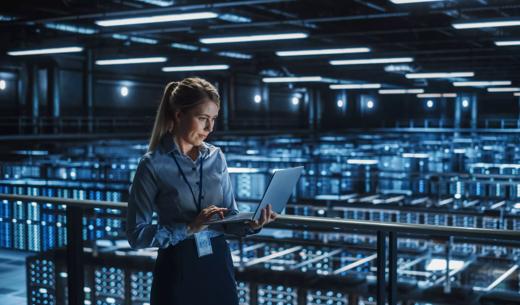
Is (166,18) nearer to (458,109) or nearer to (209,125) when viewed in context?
(209,125)

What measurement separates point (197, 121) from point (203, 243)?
346 millimetres

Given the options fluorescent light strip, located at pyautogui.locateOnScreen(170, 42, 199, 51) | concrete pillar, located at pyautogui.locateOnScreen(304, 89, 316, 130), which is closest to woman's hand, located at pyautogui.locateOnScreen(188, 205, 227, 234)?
fluorescent light strip, located at pyautogui.locateOnScreen(170, 42, 199, 51)

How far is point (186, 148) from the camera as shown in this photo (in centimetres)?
190

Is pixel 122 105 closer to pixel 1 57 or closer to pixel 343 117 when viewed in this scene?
pixel 1 57

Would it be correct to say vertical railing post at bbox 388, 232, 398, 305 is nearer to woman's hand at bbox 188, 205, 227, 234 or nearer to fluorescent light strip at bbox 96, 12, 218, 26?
woman's hand at bbox 188, 205, 227, 234

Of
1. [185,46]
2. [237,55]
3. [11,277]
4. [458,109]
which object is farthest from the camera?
[458,109]

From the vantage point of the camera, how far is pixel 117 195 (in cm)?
762

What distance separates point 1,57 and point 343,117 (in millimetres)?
24238

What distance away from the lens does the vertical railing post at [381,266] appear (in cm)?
227

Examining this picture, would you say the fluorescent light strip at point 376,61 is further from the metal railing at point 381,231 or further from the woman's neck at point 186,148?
the woman's neck at point 186,148

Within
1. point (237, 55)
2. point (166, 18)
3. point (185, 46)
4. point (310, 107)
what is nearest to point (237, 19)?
point (166, 18)

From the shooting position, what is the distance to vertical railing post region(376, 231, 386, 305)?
2.27m

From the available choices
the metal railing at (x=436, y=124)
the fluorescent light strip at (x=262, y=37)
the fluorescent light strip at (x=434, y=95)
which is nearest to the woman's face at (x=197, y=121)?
the fluorescent light strip at (x=262, y=37)

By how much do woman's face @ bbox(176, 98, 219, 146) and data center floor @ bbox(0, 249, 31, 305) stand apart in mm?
1834
